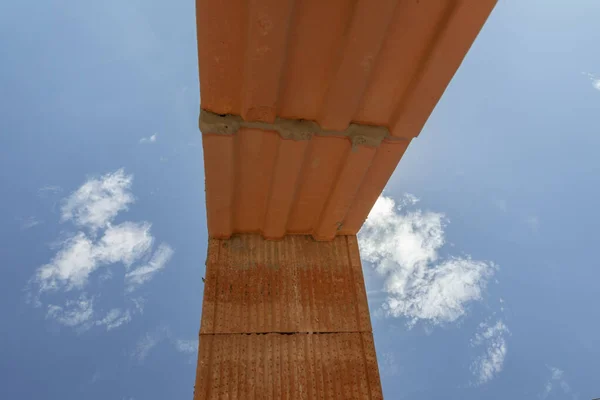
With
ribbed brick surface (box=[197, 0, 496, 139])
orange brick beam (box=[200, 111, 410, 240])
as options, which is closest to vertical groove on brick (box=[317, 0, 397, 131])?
ribbed brick surface (box=[197, 0, 496, 139])

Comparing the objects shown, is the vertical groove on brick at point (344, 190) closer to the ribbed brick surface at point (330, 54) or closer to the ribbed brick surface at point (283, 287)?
the ribbed brick surface at point (283, 287)

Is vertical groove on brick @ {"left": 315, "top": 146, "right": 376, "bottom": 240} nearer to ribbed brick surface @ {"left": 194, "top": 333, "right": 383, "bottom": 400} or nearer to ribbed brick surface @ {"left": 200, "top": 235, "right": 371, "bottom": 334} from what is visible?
ribbed brick surface @ {"left": 200, "top": 235, "right": 371, "bottom": 334}

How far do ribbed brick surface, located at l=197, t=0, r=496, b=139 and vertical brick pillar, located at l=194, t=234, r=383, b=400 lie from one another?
1.52 meters

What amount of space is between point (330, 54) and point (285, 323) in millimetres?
2256

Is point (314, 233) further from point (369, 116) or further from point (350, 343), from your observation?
point (369, 116)

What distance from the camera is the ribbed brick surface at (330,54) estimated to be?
262cm

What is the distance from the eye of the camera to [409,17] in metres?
2.74

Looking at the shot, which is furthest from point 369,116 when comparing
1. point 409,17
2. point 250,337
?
point 250,337

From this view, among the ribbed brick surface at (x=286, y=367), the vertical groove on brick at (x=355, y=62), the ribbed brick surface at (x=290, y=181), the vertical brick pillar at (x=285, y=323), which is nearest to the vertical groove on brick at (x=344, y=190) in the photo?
the ribbed brick surface at (x=290, y=181)

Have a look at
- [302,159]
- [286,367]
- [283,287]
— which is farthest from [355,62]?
[286,367]

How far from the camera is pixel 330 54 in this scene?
9.44 feet

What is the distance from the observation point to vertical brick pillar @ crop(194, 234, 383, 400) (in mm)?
3512

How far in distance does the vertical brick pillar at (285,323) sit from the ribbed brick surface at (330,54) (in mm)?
1517

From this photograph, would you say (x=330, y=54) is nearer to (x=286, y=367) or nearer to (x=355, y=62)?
(x=355, y=62)
